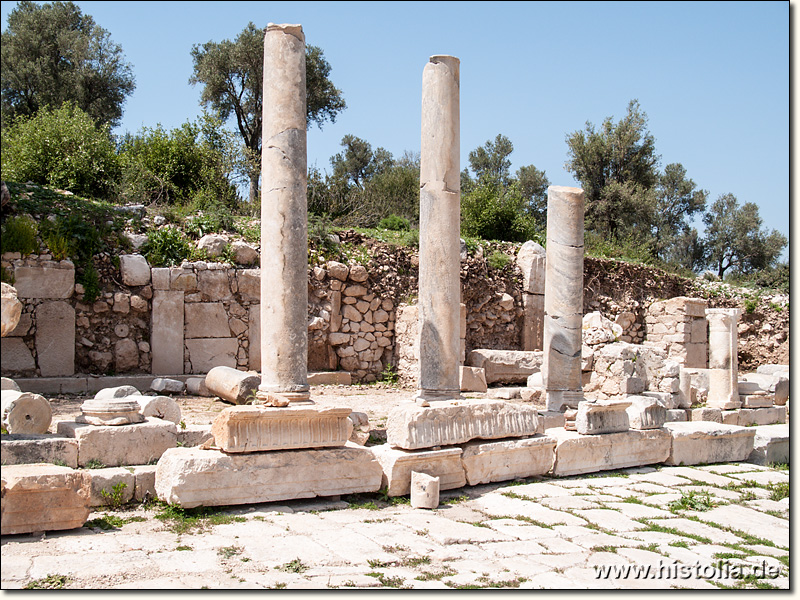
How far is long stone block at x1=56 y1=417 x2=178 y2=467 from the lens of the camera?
6621 millimetres

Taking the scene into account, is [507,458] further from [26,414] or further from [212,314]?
[212,314]

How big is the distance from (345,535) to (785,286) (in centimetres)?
2692

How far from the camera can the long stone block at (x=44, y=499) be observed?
5.09 metres

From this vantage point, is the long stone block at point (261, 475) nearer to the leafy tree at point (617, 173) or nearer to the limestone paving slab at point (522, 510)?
the limestone paving slab at point (522, 510)

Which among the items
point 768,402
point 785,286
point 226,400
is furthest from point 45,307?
point 785,286

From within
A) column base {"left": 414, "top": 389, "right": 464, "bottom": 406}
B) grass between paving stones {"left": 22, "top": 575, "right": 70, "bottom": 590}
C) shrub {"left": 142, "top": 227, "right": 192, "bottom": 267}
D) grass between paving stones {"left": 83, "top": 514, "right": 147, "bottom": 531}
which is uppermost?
shrub {"left": 142, "top": 227, "right": 192, "bottom": 267}

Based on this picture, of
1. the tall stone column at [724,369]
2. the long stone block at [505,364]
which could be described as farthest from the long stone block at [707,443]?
the long stone block at [505,364]

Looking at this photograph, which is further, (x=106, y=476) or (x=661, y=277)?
(x=661, y=277)

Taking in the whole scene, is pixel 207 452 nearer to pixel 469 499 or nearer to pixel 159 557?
pixel 159 557

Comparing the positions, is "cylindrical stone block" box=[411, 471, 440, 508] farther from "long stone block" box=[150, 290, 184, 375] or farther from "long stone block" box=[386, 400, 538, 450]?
"long stone block" box=[150, 290, 184, 375]

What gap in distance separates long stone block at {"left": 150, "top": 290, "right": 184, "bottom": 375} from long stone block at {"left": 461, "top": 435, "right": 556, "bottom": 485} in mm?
8232

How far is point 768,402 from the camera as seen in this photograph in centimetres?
1353

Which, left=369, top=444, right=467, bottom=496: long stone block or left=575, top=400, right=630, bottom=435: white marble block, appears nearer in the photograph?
left=369, top=444, right=467, bottom=496: long stone block

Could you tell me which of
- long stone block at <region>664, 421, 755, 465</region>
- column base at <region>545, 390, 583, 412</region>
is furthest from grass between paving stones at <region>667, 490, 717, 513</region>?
column base at <region>545, 390, 583, 412</region>
